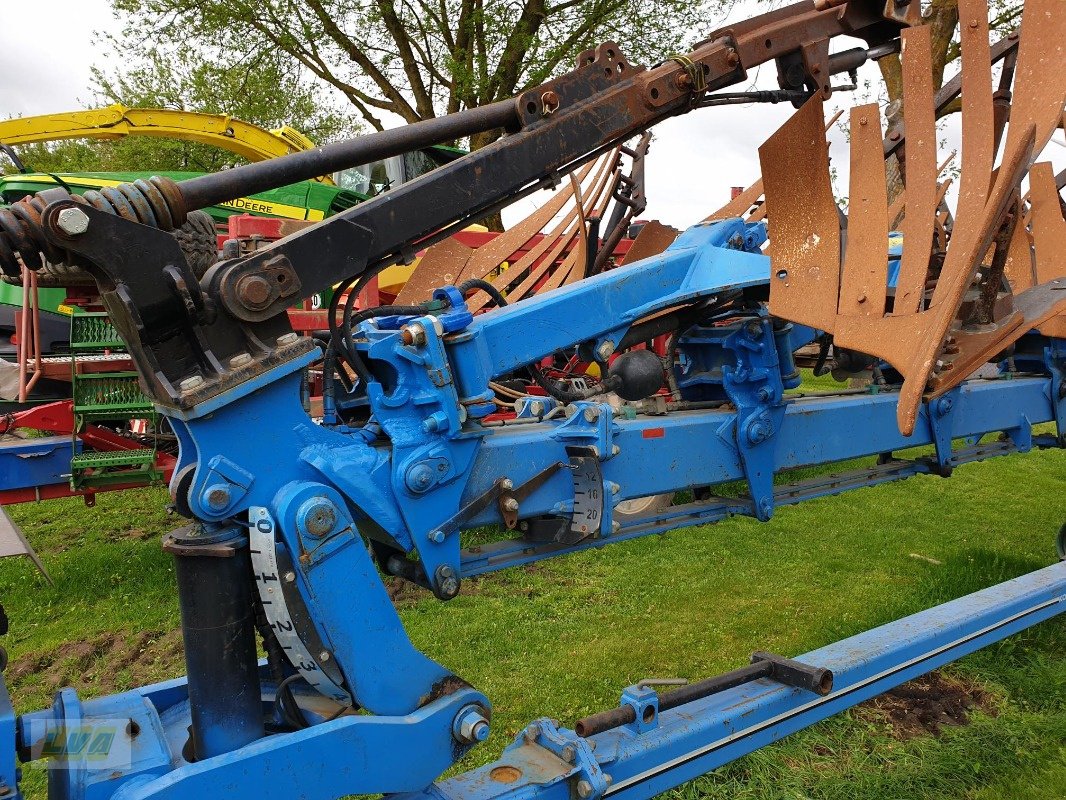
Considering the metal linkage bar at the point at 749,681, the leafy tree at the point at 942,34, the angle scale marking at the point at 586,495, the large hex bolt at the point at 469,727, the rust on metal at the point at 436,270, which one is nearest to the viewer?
the large hex bolt at the point at 469,727

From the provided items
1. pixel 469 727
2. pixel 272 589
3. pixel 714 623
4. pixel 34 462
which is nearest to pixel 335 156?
pixel 272 589

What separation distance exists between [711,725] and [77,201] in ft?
6.73

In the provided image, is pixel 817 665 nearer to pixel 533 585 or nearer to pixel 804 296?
pixel 804 296

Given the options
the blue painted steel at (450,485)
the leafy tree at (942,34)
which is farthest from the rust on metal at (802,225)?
the leafy tree at (942,34)

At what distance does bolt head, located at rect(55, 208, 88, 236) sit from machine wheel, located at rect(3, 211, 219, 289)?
233 mm

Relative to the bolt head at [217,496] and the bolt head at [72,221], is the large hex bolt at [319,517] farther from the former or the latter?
the bolt head at [72,221]

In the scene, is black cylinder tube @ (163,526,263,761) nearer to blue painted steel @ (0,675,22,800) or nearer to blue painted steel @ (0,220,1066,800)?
blue painted steel @ (0,220,1066,800)

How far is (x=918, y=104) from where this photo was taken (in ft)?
7.86

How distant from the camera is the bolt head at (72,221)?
1.58 metres

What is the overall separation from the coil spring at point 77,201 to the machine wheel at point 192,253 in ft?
0.21

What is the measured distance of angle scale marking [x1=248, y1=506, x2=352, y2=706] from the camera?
1807mm

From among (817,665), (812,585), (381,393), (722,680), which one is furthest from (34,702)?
(812,585)

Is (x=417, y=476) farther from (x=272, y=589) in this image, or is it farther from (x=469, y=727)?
(x=469, y=727)

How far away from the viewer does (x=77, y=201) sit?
1.62m
